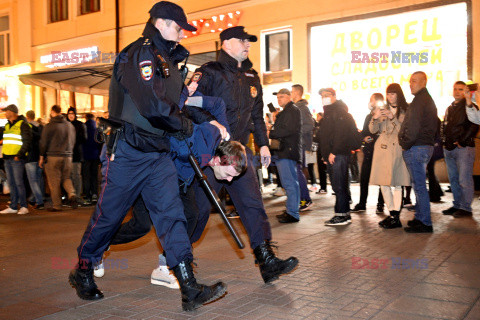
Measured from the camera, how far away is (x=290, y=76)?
16.6 m

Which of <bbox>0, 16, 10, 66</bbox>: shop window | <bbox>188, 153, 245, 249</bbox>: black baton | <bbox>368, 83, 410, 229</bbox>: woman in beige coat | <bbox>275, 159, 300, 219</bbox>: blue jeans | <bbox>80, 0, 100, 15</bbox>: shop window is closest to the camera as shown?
<bbox>188, 153, 245, 249</bbox>: black baton

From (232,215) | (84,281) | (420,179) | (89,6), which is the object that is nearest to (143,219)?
(84,281)

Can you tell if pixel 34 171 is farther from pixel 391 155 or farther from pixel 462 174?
pixel 462 174

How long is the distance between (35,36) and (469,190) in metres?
21.3

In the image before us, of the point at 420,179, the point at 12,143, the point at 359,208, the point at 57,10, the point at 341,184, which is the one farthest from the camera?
the point at 57,10

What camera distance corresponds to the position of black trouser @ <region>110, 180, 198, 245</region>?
4.28 m

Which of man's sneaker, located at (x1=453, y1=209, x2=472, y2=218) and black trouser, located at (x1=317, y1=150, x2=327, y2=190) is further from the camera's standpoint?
black trouser, located at (x1=317, y1=150, x2=327, y2=190)

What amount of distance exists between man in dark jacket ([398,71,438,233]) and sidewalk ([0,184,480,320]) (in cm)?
26

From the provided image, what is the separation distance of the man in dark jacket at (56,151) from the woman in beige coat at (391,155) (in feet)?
20.2

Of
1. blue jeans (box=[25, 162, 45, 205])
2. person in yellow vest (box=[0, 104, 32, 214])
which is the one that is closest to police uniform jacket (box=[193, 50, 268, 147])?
person in yellow vest (box=[0, 104, 32, 214])

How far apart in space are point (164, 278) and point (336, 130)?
4.14 m

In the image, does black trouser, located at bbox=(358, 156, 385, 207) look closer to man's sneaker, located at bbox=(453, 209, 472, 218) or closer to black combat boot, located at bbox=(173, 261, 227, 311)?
man's sneaker, located at bbox=(453, 209, 472, 218)

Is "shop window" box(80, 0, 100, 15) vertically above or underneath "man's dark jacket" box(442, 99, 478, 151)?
above

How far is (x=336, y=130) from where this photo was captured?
25.1ft
